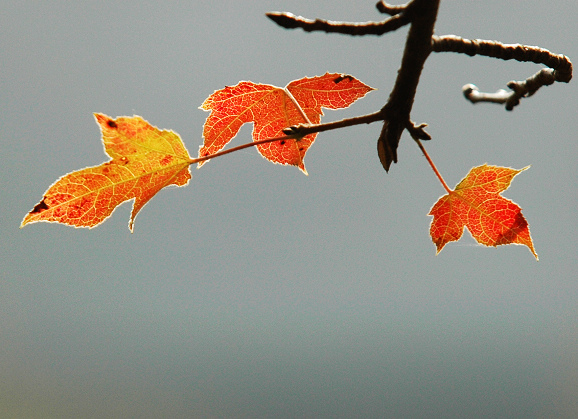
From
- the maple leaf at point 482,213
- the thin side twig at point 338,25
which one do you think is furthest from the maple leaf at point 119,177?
the maple leaf at point 482,213

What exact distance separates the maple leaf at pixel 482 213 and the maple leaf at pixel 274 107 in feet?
0.59

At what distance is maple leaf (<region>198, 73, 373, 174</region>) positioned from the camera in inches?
21.5

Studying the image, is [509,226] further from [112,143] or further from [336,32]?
[112,143]

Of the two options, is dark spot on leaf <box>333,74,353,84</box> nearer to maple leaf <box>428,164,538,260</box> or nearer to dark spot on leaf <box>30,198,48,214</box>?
maple leaf <box>428,164,538,260</box>

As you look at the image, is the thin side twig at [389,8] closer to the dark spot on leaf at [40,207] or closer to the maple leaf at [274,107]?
the maple leaf at [274,107]

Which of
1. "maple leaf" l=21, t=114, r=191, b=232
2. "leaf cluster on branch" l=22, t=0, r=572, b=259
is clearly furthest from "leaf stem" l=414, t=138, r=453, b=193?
"maple leaf" l=21, t=114, r=191, b=232

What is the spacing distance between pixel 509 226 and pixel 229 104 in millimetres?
389

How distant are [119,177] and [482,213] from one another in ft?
1.47

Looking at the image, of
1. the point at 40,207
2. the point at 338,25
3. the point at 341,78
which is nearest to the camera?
the point at 338,25

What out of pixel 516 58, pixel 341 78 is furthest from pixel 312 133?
pixel 516 58

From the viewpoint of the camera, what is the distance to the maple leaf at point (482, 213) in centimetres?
52

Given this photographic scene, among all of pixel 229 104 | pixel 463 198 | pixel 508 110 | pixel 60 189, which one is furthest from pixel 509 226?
pixel 60 189

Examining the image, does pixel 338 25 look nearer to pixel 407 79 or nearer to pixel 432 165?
pixel 407 79

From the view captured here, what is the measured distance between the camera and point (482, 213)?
55 cm
